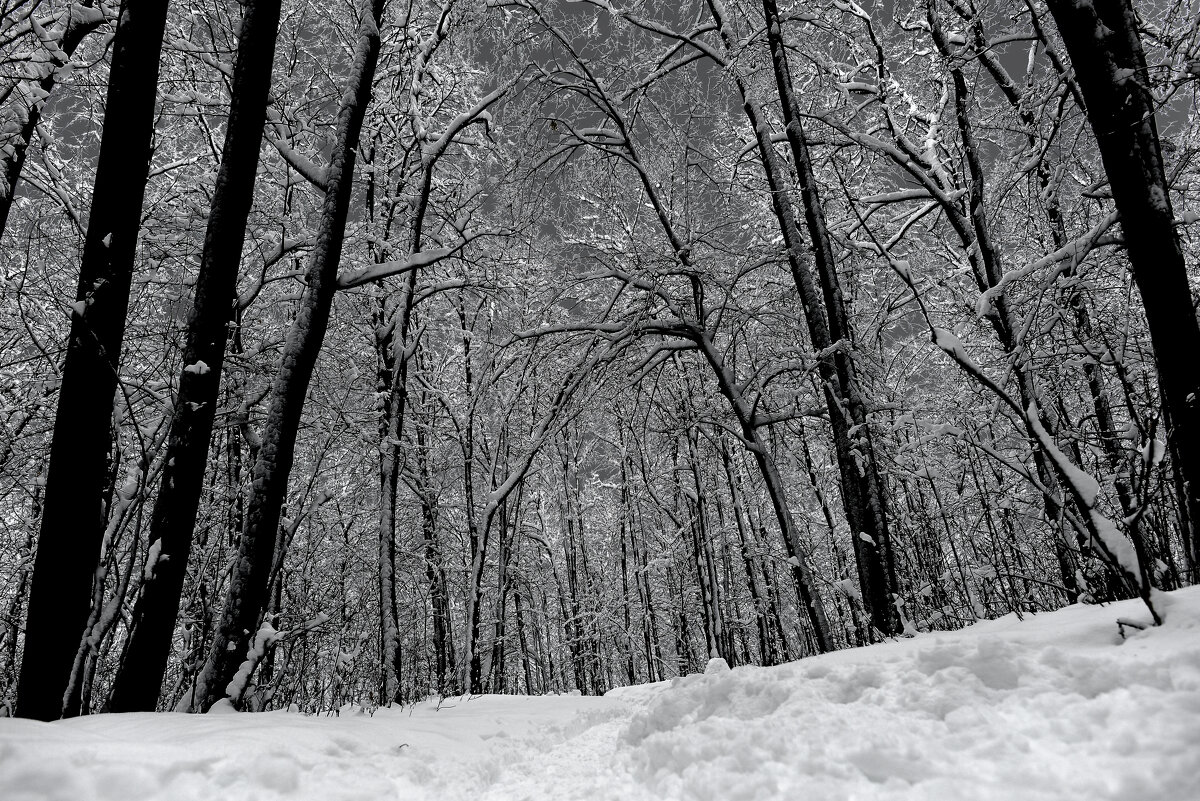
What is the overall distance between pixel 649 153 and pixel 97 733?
7372 millimetres

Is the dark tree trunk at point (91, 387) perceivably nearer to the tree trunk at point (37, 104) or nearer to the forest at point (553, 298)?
the forest at point (553, 298)

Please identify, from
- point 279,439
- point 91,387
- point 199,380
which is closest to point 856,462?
point 279,439

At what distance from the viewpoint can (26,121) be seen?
14.9 feet

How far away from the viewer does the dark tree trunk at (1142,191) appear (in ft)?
7.54

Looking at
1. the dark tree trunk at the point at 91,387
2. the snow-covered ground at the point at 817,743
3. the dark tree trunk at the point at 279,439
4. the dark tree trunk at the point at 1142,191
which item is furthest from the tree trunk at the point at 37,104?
the dark tree trunk at the point at 1142,191

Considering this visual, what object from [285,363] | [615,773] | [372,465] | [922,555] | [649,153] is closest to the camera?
[615,773]

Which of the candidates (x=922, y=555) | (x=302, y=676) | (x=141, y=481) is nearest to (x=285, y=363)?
(x=141, y=481)

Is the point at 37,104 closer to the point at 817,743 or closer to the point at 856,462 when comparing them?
the point at 817,743

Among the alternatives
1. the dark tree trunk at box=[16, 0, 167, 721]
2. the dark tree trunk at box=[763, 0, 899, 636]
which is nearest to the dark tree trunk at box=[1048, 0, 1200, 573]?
the dark tree trunk at box=[763, 0, 899, 636]

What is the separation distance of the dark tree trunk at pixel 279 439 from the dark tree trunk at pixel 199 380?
28cm

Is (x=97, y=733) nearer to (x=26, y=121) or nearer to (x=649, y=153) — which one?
(x=26, y=121)

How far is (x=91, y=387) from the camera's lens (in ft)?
9.64

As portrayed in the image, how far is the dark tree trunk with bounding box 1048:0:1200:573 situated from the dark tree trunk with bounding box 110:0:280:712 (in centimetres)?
444

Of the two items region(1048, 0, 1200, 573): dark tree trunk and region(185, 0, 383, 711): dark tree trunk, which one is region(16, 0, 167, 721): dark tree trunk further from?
region(1048, 0, 1200, 573): dark tree trunk
